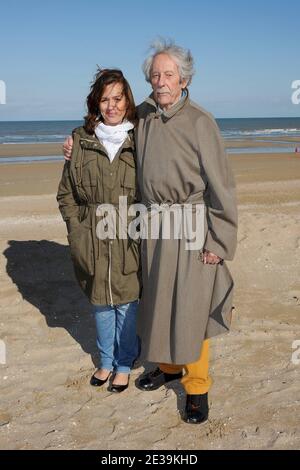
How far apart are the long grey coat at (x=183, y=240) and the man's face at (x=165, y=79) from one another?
7cm

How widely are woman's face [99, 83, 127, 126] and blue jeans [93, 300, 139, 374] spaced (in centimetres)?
115

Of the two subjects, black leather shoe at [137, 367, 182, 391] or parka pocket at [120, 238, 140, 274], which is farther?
black leather shoe at [137, 367, 182, 391]

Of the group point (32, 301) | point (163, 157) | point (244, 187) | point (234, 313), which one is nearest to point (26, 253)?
point (32, 301)

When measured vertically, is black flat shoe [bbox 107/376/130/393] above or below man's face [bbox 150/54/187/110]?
below

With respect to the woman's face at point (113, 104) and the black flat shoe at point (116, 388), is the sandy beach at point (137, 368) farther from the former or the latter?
the woman's face at point (113, 104)

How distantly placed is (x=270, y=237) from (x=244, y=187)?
6.02m

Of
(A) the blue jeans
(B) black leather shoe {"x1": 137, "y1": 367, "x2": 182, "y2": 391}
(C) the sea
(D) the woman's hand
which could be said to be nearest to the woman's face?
(D) the woman's hand

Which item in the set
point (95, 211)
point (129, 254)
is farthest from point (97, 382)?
point (95, 211)

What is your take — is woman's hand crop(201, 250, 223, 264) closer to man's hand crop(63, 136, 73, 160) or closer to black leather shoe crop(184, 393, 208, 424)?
black leather shoe crop(184, 393, 208, 424)

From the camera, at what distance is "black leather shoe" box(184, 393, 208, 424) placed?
3.19 meters

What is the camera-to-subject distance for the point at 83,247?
3.33 m

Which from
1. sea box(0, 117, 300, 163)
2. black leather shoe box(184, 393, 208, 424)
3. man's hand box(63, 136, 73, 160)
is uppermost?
man's hand box(63, 136, 73, 160)

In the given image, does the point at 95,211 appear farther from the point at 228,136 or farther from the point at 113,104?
the point at 228,136

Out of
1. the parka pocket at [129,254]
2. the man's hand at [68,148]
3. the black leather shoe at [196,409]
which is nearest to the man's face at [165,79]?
the man's hand at [68,148]
